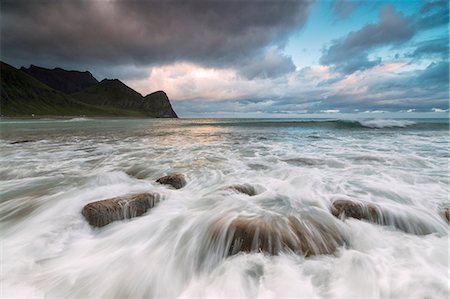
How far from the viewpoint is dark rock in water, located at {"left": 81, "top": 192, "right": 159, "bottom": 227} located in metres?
3.96

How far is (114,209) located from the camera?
4.05 m

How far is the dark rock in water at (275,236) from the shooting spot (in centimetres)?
320

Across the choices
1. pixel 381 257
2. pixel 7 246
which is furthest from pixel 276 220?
pixel 7 246

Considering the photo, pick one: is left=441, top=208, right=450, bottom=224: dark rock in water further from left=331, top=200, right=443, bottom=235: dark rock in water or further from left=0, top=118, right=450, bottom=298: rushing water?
left=331, top=200, right=443, bottom=235: dark rock in water

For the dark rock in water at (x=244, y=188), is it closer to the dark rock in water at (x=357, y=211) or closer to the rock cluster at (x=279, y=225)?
the rock cluster at (x=279, y=225)

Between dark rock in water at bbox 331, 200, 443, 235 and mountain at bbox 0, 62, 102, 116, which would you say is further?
mountain at bbox 0, 62, 102, 116

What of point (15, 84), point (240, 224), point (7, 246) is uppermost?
point (15, 84)

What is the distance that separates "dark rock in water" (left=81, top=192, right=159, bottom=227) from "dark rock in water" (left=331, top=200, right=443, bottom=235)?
367 cm

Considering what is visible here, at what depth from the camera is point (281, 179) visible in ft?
21.2

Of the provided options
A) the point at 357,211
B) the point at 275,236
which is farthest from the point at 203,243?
the point at 357,211

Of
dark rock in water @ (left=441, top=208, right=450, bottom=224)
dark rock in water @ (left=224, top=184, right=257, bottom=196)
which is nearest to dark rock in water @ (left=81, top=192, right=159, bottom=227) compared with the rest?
dark rock in water @ (left=224, top=184, right=257, bottom=196)

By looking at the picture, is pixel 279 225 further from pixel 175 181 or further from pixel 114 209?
pixel 175 181

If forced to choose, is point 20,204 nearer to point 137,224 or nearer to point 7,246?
point 7,246

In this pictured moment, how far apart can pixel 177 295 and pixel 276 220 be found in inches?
71.9
